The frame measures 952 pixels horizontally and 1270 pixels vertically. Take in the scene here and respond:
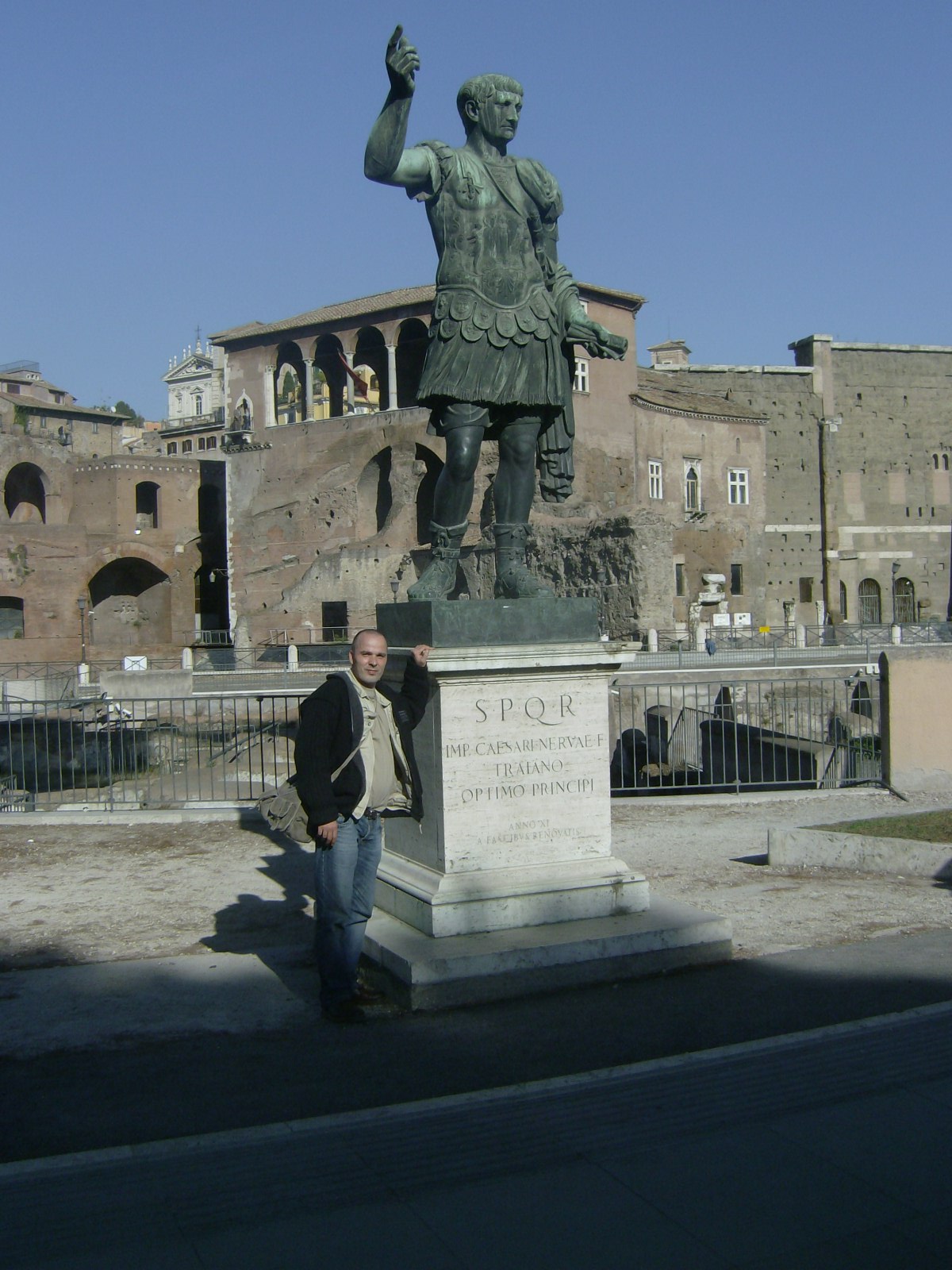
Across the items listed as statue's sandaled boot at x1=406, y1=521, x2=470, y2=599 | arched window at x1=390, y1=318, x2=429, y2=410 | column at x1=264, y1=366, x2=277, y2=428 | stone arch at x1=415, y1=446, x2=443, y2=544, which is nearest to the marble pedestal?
statue's sandaled boot at x1=406, y1=521, x2=470, y2=599

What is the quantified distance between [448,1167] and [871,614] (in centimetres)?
5166

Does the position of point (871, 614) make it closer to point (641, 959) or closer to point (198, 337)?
point (641, 959)

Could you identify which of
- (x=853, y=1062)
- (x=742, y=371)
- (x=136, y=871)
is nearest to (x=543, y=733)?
(x=853, y=1062)

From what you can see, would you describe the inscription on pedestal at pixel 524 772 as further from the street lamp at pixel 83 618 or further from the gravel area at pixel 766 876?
the street lamp at pixel 83 618

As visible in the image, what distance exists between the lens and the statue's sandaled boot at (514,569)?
5805 mm

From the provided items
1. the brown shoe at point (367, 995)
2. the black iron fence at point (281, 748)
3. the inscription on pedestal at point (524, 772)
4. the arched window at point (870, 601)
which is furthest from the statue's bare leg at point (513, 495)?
the arched window at point (870, 601)

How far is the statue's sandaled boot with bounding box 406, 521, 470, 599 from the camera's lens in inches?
226

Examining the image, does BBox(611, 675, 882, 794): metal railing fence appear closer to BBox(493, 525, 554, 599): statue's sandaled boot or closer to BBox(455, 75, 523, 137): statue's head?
BBox(493, 525, 554, 599): statue's sandaled boot

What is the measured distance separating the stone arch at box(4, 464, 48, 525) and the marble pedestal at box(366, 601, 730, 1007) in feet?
156

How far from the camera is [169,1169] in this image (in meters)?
3.38

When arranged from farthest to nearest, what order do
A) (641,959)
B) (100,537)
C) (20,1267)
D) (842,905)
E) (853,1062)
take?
(100,537), (842,905), (641,959), (853,1062), (20,1267)

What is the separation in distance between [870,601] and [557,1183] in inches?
2045

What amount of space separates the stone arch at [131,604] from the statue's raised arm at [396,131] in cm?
4333

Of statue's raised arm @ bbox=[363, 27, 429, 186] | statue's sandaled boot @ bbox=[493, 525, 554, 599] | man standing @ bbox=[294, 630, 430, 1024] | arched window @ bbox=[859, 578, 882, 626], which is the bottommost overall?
man standing @ bbox=[294, 630, 430, 1024]
